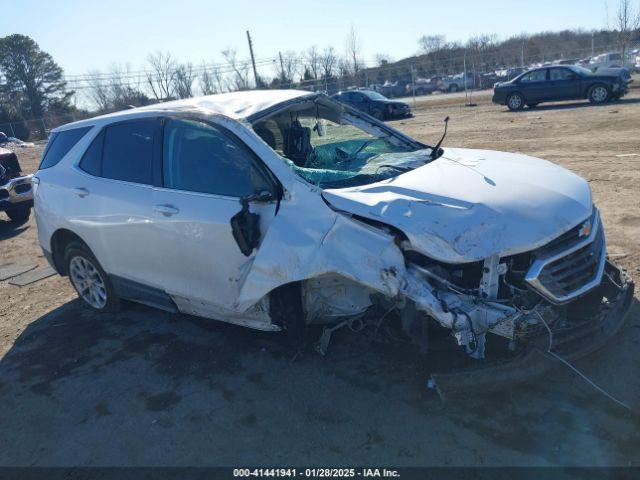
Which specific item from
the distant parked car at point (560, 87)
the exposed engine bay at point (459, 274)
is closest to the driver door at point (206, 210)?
the exposed engine bay at point (459, 274)

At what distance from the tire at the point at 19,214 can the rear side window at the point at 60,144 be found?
4.98 m

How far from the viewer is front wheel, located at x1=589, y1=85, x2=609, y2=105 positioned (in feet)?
58.4

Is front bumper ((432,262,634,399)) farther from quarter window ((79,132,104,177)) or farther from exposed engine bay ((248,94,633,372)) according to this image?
quarter window ((79,132,104,177))

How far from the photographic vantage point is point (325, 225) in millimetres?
3115

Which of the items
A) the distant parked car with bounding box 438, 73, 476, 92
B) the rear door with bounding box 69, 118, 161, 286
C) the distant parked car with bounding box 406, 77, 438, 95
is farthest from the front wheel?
the distant parked car with bounding box 406, 77, 438, 95

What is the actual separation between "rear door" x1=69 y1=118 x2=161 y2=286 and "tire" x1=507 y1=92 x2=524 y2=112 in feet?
59.7

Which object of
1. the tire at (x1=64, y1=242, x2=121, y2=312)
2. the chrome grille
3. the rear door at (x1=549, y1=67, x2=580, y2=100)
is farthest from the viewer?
the rear door at (x1=549, y1=67, x2=580, y2=100)

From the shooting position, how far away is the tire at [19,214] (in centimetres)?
942

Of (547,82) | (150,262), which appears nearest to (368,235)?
(150,262)

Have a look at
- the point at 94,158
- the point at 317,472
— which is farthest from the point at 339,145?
the point at 317,472

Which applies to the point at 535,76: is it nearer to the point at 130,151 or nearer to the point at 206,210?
the point at 130,151

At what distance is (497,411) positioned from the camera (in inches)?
117

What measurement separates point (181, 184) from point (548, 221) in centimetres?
249

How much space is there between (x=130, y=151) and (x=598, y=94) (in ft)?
60.0
